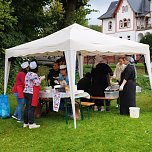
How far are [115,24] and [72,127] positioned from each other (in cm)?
5271

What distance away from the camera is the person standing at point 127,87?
389 inches

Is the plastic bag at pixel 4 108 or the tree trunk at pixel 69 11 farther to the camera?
the tree trunk at pixel 69 11

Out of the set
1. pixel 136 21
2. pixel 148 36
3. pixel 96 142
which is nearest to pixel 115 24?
pixel 136 21

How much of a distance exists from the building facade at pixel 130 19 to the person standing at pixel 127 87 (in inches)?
1741

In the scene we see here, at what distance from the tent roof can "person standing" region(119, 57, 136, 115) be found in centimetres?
52

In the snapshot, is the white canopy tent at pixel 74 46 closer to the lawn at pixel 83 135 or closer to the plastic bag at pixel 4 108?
the lawn at pixel 83 135

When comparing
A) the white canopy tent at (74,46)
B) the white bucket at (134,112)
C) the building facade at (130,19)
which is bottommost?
the white bucket at (134,112)

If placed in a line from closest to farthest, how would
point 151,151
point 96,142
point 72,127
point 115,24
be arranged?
point 151,151 → point 96,142 → point 72,127 → point 115,24

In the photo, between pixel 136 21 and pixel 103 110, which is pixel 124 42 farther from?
pixel 136 21

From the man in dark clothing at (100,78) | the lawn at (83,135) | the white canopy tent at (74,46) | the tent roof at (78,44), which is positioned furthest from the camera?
the man in dark clothing at (100,78)

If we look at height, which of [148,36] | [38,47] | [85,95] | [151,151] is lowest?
[151,151]

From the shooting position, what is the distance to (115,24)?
196ft

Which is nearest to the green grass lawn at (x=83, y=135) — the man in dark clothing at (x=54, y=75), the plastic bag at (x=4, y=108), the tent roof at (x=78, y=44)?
the plastic bag at (x=4, y=108)

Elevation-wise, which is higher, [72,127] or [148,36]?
[148,36]
